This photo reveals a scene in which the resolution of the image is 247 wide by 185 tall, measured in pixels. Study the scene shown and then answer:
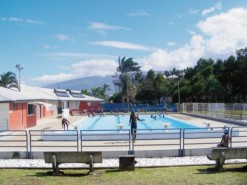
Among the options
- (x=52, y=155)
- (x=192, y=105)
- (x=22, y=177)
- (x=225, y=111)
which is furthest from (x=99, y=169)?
(x=192, y=105)

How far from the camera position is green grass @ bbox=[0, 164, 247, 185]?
1006 cm

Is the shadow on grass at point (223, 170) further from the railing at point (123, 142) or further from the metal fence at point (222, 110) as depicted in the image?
the metal fence at point (222, 110)

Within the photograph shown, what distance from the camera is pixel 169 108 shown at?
2334 inches

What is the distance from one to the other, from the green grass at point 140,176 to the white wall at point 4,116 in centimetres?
1510

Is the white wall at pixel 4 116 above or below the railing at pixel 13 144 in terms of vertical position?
above

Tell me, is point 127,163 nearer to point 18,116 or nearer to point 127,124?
point 18,116

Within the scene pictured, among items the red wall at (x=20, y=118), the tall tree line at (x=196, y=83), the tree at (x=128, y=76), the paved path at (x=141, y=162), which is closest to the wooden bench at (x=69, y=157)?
the paved path at (x=141, y=162)

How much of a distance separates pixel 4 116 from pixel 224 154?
63.1ft

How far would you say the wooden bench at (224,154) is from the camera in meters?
11.3

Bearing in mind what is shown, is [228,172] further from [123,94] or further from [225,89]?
[123,94]

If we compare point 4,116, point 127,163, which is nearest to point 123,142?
point 127,163

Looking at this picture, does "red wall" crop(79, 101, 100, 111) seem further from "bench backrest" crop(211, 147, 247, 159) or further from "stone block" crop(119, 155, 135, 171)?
"bench backrest" crop(211, 147, 247, 159)

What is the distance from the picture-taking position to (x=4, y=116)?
2667 centimetres

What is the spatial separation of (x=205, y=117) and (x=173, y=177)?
105ft
